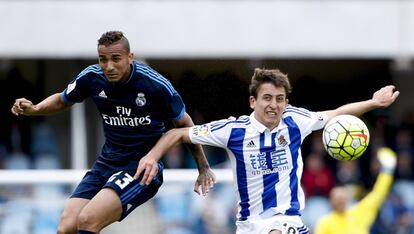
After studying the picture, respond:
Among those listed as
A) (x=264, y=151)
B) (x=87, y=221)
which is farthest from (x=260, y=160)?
(x=87, y=221)

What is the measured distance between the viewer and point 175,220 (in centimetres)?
1515

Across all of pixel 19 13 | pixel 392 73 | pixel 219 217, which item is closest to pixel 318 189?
pixel 219 217

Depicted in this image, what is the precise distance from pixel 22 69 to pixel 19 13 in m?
1.20

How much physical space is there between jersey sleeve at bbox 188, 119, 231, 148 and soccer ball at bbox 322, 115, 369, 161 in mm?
827

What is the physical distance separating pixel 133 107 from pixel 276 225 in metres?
1.55

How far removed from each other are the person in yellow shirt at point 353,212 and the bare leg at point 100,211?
540 cm

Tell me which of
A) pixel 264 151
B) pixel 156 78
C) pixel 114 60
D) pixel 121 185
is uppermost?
pixel 114 60

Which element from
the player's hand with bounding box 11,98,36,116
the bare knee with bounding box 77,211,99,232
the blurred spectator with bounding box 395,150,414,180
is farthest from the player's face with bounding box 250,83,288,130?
the blurred spectator with bounding box 395,150,414,180

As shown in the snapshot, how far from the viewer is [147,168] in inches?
Result: 393

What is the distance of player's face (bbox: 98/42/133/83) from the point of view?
400 inches

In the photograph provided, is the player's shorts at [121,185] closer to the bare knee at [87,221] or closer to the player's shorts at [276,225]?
the bare knee at [87,221]

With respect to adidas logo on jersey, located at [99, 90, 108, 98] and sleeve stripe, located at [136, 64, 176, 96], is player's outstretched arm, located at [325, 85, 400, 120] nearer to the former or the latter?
sleeve stripe, located at [136, 64, 176, 96]

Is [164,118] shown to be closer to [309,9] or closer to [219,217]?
[219,217]

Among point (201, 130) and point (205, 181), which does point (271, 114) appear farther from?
point (205, 181)
